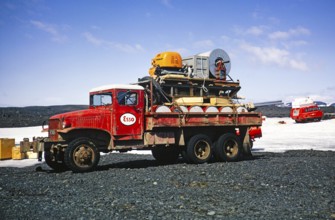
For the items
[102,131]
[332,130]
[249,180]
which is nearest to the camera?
[249,180]

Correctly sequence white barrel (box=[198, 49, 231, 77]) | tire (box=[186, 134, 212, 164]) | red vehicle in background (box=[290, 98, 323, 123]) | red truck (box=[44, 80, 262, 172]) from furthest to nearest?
red vehicle in background (box=[290, 98, 323, 123]) < white barrel (box=[198, 49, 231, 77]) < tire (box=[186, 134, 212, 164]) < red truck (box=[44, 80, 262, 172])

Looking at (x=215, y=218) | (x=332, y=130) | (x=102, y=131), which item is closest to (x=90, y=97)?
(x=102, y=131)

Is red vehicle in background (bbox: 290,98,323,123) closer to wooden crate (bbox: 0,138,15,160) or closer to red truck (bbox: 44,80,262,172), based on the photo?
red truck (bbox: 44,80,262,172)

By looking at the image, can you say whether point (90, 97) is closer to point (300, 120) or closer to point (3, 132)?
point (3, 132)

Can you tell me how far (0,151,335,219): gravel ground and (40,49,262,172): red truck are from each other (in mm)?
1292

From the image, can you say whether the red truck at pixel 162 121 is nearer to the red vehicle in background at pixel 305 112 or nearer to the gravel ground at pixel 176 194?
the gravel ground at pixel 176 194

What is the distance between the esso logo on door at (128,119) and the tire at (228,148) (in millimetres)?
3626

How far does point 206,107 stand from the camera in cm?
1403

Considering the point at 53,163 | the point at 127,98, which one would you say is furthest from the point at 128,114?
the point at 53,163

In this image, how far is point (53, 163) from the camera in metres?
12.2

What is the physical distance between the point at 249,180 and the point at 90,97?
677 cm

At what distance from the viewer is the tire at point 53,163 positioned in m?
12.1

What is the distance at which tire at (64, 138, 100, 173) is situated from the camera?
1116cm

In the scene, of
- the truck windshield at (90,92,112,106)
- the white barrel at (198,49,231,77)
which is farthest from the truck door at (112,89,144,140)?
the white barrel at (198,49,231,77)
